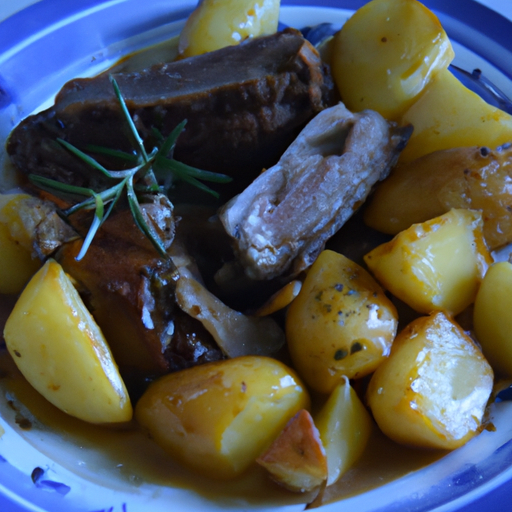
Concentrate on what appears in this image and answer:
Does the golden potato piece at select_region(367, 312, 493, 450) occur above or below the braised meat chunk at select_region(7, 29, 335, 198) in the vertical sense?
below

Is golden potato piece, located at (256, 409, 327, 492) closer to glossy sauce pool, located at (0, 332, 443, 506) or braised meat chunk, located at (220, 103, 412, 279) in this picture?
glossy sauce pool, located at (0, 332, 443, 506)

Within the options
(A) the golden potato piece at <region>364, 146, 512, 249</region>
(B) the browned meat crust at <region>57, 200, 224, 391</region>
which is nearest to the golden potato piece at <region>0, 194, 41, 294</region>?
(B) the browned meat crust at <region>57, 200, 224, 391</region>

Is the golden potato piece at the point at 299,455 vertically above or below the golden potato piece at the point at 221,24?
below

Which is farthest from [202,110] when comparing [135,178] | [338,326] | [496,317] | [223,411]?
[496,317]

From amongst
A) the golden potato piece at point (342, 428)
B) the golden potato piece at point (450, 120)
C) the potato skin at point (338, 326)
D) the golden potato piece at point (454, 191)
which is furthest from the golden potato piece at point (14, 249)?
the golden potato piece at point (450, 120)

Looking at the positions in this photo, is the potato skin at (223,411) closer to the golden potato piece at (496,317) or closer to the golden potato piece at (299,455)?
the golden potato piece at (299,455)

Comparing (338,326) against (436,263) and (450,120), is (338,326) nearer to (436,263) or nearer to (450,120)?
(436,263)
